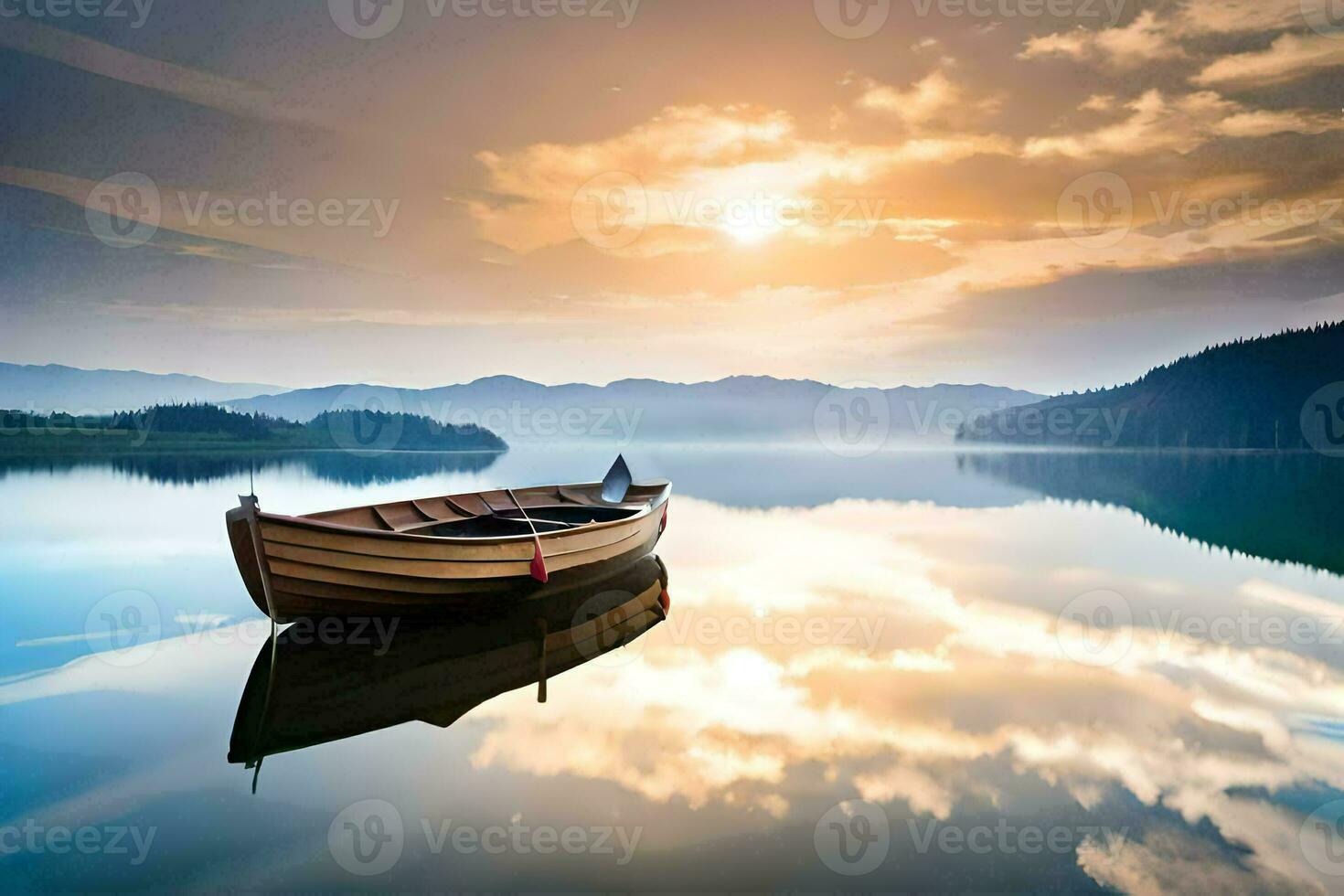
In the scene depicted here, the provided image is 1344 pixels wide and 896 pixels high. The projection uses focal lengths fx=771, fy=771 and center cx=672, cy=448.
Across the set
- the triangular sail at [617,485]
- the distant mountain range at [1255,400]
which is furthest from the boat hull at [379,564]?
the distant mountain range at [1255,400]

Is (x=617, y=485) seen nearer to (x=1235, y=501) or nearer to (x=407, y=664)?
(x=407, y=664)

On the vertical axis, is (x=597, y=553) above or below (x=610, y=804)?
above

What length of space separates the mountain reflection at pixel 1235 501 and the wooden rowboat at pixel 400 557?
59.9 feet

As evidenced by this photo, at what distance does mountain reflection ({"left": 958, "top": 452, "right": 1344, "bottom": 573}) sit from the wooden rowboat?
59.9 ft

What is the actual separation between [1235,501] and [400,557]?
1639 inches

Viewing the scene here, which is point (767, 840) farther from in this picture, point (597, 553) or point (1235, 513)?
point (1235, 513)

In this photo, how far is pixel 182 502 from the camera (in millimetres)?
35500

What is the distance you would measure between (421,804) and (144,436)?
144 meters

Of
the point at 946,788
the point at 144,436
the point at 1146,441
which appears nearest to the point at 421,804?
the point at 946,788

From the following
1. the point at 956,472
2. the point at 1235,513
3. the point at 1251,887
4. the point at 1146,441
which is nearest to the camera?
the point at 1251,887

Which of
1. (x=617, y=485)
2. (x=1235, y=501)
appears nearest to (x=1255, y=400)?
(x=1235, y=501)

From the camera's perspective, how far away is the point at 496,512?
53.0 ft

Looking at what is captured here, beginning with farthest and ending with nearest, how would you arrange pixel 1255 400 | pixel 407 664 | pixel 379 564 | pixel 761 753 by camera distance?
1. pixel 1255 400
2. pixel 379 564
3. pixel 407 664
4. pixel 761 753

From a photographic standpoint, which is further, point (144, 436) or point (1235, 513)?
point (144, 436)
